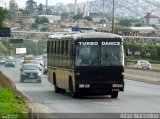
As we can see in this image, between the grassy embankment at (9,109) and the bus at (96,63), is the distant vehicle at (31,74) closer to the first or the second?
the bus at (96,63)

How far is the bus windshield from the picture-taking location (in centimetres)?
2995

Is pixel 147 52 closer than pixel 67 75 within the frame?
No

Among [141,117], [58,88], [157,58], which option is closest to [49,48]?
[58,88]

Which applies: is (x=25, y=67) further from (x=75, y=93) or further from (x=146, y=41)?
(x=146, y=41)

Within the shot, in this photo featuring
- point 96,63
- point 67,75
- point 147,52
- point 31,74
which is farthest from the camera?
point 147,52

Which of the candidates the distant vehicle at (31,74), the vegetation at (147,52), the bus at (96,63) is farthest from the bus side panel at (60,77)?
the vegetation at (147,52)

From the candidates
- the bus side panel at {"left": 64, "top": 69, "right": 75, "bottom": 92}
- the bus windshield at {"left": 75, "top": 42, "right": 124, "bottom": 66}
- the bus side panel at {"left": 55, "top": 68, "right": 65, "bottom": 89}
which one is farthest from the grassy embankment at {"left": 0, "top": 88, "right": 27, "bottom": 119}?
the bus side panel at {"left": 55, "top": 68, "right": 65, "bottom": 89}

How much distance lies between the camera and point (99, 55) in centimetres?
2998

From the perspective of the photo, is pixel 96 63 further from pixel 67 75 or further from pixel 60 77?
pixel 60 77

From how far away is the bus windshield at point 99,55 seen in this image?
2995 centimetres

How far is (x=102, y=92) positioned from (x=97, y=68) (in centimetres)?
119

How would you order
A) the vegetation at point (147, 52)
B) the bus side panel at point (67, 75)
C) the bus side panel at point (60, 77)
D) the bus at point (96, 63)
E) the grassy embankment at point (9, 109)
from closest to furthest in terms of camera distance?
the grassy embankment at point (9, 109) → the bus at point (96, 63) → the bus side panel at point (67, 75) → the bus side panel at point (60, 77) → the vegetation at point (147, 52)

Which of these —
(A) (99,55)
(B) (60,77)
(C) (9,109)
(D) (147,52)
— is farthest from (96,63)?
(D) (147,52)

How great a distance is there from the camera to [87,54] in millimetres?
29891
